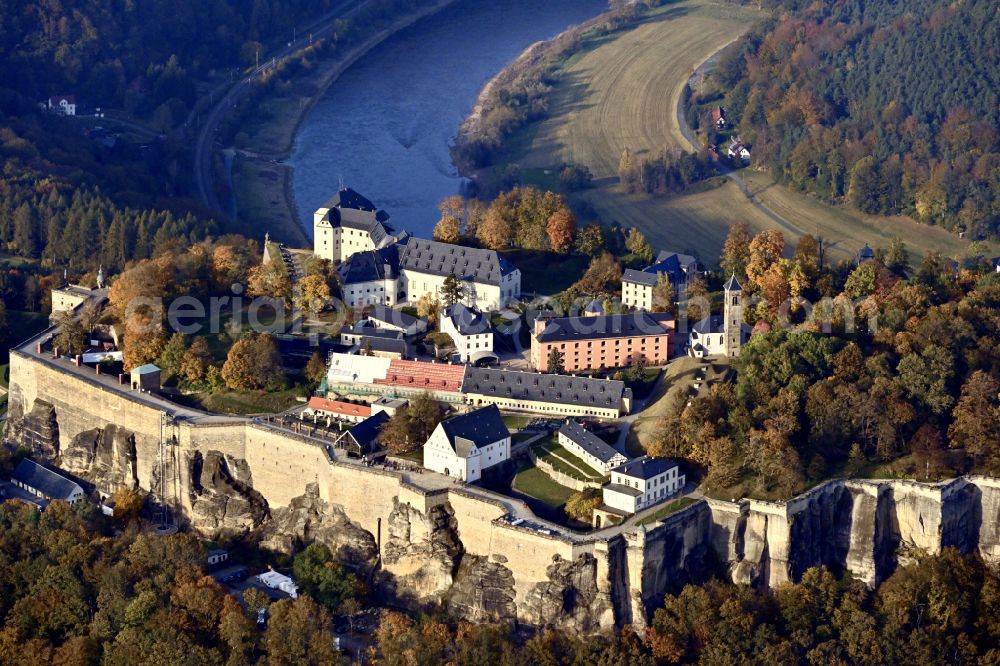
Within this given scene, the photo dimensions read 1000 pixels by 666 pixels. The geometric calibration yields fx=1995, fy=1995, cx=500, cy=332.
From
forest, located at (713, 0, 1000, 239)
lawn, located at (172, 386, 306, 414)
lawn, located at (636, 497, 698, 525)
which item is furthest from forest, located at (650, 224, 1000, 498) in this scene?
forest, located at (713, 0, 1000, 239)

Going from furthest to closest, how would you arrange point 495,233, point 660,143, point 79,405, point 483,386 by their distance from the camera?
point 660,143 → point 495,233 → point 79,405 → point 483,386

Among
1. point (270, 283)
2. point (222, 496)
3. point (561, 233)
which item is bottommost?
point (222, 496)

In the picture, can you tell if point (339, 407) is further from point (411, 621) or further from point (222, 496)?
point (411, 621)

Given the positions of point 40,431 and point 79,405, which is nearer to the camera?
point 79,405

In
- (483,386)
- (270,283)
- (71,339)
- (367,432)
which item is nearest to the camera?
(367,432)

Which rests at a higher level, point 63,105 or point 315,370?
point 63,105

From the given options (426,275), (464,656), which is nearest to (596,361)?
(426,275)

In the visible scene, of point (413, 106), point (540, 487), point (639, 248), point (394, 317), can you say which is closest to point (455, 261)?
point (394, 317)
